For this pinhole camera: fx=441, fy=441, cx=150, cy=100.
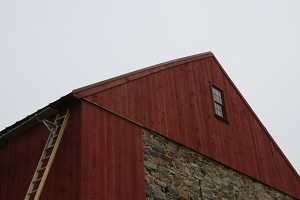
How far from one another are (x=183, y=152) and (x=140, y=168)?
2.29 m

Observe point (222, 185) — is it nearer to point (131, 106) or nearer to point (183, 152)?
point (183, 152)

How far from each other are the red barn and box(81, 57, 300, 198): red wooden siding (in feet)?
0.13

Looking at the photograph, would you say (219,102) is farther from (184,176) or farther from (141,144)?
(141,144)

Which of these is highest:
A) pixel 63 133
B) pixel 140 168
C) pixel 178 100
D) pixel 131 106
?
pixel 178 100

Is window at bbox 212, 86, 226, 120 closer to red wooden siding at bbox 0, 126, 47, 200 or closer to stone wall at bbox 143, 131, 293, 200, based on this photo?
stone wall at bbox 143, 131, 293, 200

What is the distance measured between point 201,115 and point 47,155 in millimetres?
6248

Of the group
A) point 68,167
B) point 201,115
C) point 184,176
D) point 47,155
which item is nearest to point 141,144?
point 184,176

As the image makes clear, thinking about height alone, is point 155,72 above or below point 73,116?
above

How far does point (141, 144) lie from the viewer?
1271 centimetres

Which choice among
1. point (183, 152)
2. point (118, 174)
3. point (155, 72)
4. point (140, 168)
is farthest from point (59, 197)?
point (155, 72)

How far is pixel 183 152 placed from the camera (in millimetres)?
14117

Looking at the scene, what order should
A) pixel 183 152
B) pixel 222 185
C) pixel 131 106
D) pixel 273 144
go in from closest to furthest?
pixel 131 106 < pixel 183 152 < pixel 222 185 < pixel 273 144

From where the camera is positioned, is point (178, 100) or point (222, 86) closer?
point (178, 100)

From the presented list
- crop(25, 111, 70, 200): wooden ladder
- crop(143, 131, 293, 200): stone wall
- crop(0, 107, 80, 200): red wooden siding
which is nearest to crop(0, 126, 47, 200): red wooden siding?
crop(0, 107, 80, 200): red wooden siding
